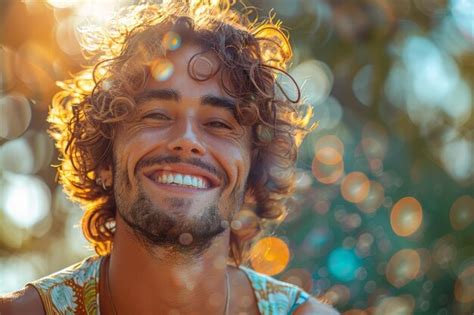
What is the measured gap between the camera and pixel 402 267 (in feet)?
24.8

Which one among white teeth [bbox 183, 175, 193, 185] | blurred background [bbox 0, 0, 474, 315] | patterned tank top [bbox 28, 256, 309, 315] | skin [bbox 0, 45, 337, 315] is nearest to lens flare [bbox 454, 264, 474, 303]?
blurred background [bbox 0, 0, 474, 315]

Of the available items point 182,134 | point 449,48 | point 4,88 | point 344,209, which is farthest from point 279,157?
point 4,88

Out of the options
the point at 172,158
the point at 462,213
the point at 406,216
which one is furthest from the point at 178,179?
the point at 462,213

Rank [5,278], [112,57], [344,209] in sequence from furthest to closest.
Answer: [5,278] → [344,209] → [112,57]

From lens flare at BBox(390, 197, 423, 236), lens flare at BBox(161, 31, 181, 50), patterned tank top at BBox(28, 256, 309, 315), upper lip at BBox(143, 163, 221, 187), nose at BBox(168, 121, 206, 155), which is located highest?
lens flare at BBox(161, 31, 181, 50)

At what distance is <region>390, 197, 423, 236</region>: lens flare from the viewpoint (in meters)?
7.39

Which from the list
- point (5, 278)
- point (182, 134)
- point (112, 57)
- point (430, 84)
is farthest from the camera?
point (5, 278)

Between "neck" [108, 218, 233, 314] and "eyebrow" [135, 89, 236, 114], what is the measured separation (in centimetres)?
57

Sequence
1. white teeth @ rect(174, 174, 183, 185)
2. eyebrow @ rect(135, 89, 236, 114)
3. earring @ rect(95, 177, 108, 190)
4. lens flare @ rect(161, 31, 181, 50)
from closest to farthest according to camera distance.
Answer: white teeth @ rect(174, 174, 183, 185) → eyebrow @ rect(135, 89, 236, 114) → lens flare @ rect(161, 31, 181, 50) → earring @ rect(95, 177, 108, 190)

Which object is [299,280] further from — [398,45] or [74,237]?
[74,237]

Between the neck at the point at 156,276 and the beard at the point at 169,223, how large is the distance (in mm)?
47

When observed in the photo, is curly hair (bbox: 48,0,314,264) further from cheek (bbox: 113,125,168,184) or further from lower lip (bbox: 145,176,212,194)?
lower lip (bbox: 145,176,212,194)

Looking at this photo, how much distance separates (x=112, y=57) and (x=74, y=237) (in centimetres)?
682

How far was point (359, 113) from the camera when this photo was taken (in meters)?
7.73
